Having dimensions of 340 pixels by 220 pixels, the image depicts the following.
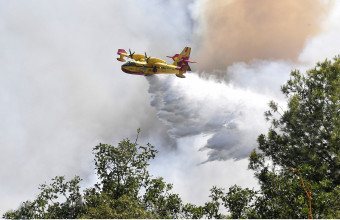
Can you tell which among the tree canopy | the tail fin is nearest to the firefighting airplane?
the tail fin

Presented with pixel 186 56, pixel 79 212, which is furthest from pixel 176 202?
pixel 186 56

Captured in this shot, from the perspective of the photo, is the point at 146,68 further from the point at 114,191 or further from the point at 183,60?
the point at 114,191

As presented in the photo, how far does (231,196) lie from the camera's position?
3528 cm

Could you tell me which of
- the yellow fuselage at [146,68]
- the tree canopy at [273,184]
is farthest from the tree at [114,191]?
the yellow fuselage at [146,68]

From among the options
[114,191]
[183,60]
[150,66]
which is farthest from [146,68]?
[114,191]

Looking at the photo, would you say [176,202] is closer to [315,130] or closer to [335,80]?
[315,130]

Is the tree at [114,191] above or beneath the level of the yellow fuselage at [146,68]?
beneath

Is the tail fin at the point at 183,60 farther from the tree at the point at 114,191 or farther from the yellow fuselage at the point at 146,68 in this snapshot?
the tree at the point at 114,191

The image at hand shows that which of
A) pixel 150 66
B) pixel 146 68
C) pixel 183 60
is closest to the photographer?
pixel 146 68

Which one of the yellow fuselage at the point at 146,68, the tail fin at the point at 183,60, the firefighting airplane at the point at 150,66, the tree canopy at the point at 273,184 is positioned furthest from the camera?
the tail fin at the point at 183,60

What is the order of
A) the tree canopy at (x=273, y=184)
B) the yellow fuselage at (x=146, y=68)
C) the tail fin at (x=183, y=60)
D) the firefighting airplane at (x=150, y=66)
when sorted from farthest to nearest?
the tail fin at (x=183, y=60)
the firefighting airplane at (x=150, y=66)
the yellow fuselage at (x=146, y=68)
the tree canopy at (x=273, y=184)

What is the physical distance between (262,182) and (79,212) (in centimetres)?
2198

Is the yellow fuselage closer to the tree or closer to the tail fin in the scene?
the tail fin

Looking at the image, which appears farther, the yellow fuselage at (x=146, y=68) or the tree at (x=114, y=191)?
the yellow fuselage at (x=146, y=68)
